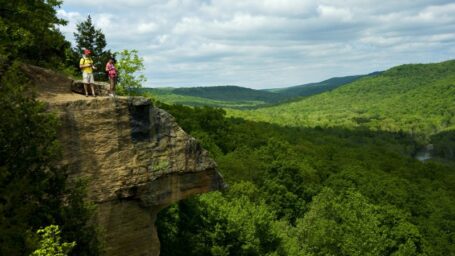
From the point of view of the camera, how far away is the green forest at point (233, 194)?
1393 cm

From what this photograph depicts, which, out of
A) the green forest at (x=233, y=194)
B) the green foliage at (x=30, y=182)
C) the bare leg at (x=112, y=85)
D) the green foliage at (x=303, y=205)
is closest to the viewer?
the green foliage at (x=30, y=182)

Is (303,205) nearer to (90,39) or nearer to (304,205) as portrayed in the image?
(304,205)

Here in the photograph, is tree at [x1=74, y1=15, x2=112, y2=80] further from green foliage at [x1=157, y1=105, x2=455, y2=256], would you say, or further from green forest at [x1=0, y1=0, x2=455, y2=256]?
green foliage at [x1=157, y1=105, x2=455, y2=256]

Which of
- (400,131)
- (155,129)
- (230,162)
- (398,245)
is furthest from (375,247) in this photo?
(400,131)

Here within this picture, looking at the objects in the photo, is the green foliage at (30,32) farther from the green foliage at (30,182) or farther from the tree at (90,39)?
the tree at (90,39)

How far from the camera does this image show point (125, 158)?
19.2 metres

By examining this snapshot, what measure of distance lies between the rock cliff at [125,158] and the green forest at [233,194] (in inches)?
54.0

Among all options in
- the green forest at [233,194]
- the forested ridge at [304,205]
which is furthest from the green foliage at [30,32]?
the forested ridge at [304,205]

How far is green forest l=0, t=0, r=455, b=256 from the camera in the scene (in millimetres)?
13930

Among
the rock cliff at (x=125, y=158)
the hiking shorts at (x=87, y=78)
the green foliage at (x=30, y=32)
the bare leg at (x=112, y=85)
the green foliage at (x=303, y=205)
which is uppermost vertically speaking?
the green foliage at (x=30, y=32)

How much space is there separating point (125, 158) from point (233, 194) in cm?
2872

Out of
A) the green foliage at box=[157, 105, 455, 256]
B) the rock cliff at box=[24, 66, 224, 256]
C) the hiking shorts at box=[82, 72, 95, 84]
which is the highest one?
the hiking shorts at box=[82, 72, 95, 84]

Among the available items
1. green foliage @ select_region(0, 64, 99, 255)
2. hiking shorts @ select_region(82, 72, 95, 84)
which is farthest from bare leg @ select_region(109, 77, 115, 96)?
green foliage @ select_region(0, 64, 99, 255)

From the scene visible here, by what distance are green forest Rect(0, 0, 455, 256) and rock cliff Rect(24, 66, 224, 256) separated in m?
1.37
